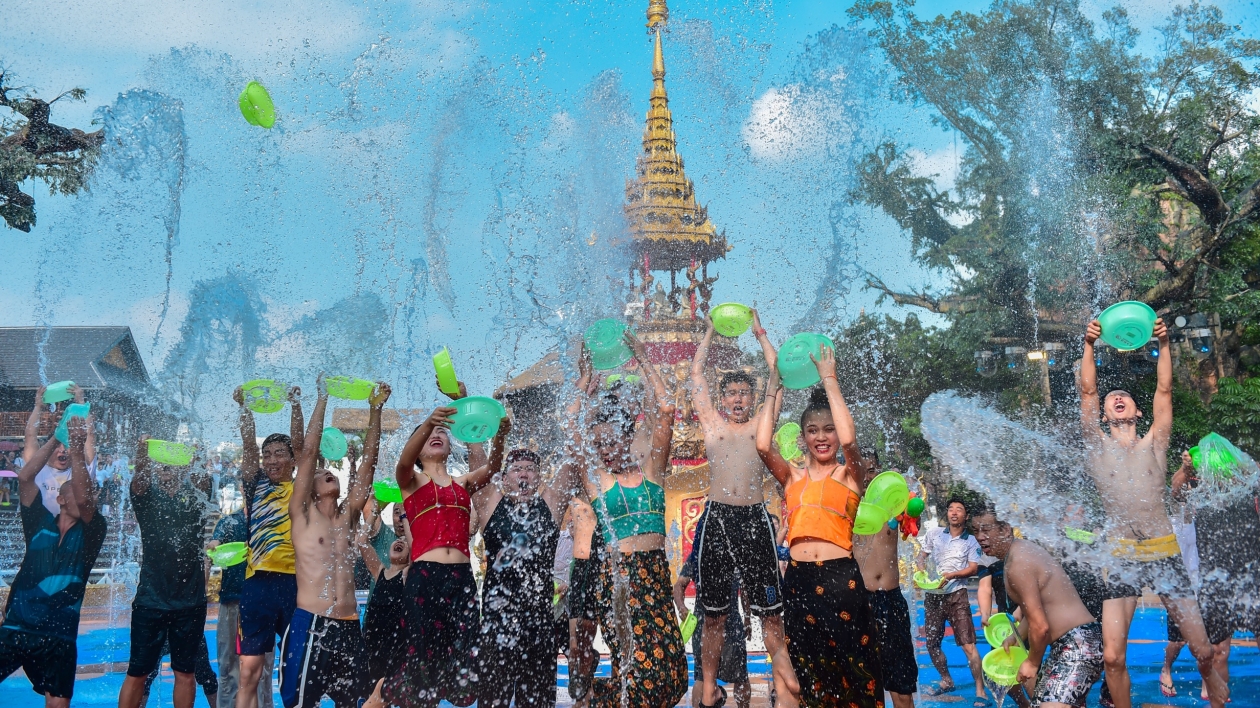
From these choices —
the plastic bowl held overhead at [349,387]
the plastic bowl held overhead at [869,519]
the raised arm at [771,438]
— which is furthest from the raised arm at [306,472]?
the plastic bowl held overhead at [869,519]

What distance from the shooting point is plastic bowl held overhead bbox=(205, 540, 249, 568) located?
5.18 m

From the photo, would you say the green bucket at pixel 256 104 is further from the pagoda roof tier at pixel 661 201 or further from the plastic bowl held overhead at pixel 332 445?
the pagoda roof tier at pixel 661 201

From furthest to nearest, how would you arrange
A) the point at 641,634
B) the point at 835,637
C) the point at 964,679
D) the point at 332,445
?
the point at 964,679 → the point at 332,445 → the point at 641,634 → the point at 835,637

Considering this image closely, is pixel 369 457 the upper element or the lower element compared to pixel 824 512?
upper

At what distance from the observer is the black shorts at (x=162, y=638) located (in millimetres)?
4961

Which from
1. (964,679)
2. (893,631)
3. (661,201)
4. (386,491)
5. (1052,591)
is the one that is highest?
(661,201)

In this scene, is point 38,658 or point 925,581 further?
point 925,581

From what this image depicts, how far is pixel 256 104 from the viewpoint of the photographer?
21.2 ft

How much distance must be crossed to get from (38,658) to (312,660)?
1.50 metres

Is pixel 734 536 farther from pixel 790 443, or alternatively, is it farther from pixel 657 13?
pixel 657 13

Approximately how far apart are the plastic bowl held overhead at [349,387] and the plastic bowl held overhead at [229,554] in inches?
45.8

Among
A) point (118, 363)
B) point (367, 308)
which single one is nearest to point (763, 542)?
point (367, 308)

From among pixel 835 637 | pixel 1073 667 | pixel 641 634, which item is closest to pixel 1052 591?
pixel 1073 667

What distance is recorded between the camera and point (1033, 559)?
13.1ft
